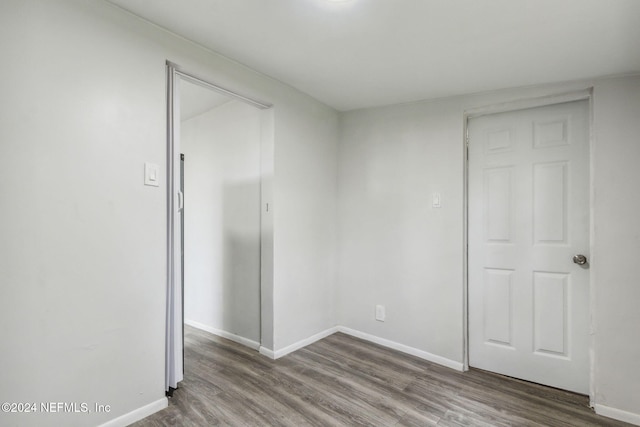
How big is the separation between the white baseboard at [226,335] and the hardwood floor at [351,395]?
0.08 meters

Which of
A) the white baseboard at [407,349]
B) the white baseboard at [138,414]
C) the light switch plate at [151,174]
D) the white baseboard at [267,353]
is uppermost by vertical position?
the light switch plate at [151,174]

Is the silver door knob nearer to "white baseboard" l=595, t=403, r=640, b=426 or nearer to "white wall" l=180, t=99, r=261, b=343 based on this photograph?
"white baseboard" l=595, t=403, r=640, b=426

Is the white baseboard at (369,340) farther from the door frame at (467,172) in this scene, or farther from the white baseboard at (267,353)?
the door frame at (467,172)

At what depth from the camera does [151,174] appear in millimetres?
1870

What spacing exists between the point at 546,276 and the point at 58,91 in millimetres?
3169

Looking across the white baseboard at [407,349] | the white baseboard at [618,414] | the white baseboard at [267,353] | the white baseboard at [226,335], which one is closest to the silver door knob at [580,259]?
the white baseboard at [618,414]

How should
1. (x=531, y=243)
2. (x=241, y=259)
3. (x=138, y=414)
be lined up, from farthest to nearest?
1. (x=241, y=259)
2. (x=531, y=243)
3. (x=138, y=414)

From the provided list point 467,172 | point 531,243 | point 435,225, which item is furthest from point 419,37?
point 531,243

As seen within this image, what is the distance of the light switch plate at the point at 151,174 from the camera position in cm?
185

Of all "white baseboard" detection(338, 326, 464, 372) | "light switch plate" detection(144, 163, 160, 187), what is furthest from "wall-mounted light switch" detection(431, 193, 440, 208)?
"light switch plate" detection(144, 163, 160, 187)

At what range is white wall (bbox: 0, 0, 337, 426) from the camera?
142 centimetres

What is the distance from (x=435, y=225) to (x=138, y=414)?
243 centimetres

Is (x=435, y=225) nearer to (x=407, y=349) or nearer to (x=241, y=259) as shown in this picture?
(x=407, y=349)

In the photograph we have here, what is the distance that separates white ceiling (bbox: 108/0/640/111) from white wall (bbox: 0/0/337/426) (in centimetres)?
32
